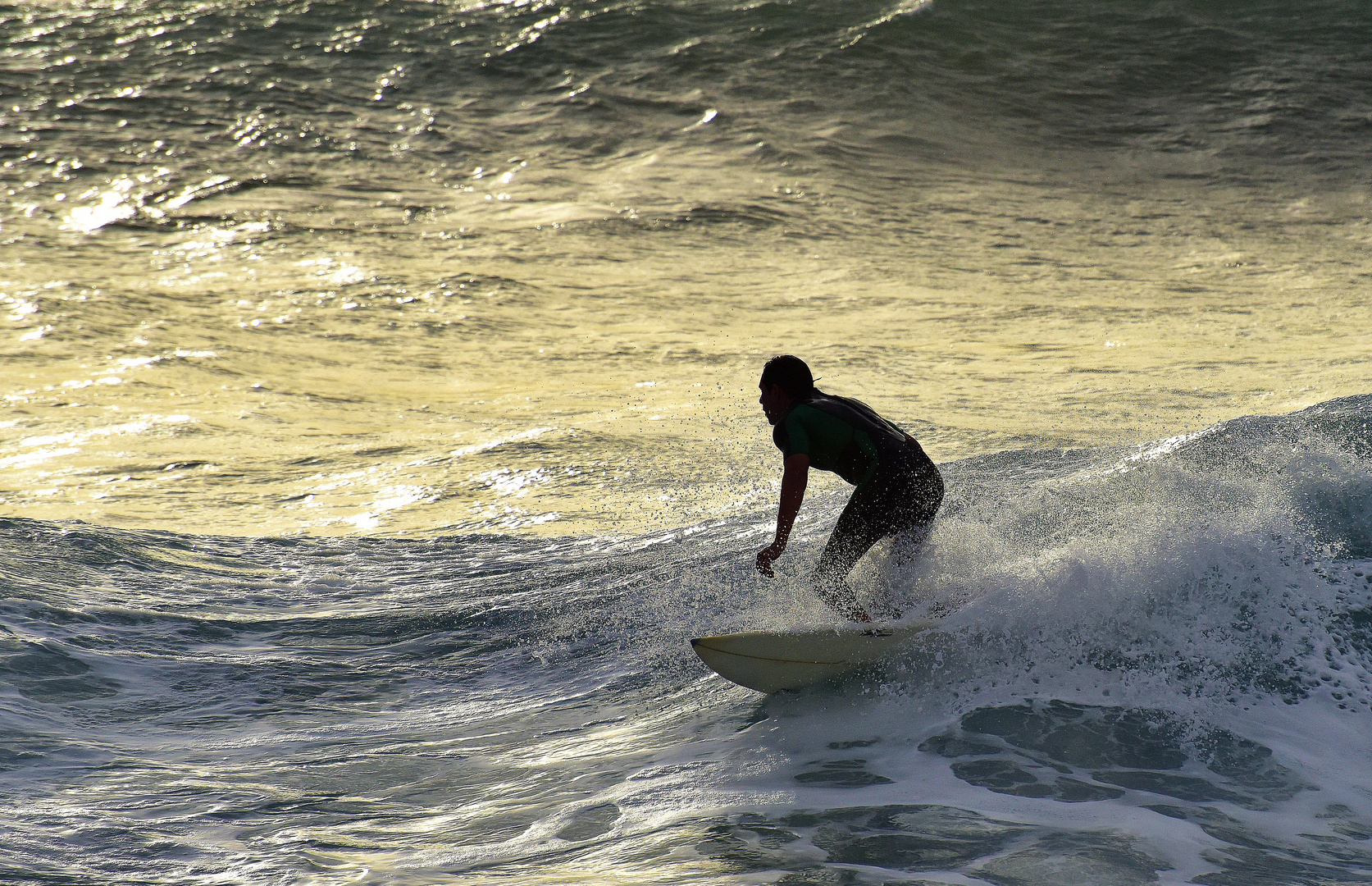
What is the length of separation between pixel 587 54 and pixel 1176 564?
20526 millimetres

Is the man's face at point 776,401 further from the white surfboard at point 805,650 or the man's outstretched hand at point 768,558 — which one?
the white surfboard at point 805,650

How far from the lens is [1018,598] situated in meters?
5.12

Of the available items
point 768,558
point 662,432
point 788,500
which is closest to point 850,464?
point 788,500

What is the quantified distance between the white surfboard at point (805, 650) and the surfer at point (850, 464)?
0.52 feet

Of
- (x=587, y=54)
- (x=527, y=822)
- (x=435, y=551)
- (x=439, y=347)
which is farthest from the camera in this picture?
(x=587, y=54)

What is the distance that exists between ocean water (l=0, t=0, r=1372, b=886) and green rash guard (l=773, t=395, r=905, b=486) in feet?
1.69

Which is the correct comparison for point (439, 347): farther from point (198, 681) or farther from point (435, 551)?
point (198, 681)

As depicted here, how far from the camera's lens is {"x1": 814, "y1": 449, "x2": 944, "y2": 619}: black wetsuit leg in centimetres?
506

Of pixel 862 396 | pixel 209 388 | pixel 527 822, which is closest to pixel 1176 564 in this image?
pixel 527 822

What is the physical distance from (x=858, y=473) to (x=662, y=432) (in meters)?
6.91

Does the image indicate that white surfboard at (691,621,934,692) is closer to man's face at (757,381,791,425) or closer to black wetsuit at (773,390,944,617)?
black wetsuit at (773,390,944,617)

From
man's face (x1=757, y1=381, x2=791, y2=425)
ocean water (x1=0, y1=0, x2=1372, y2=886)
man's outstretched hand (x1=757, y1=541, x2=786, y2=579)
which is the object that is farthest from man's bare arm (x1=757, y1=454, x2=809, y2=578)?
ocean water (x1=0, y1=0, x2=1372, y2=886)

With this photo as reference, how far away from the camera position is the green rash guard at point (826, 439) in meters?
4.98

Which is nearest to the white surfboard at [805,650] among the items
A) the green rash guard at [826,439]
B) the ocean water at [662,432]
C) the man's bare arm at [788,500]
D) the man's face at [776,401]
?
the ocean water at [662,432]
